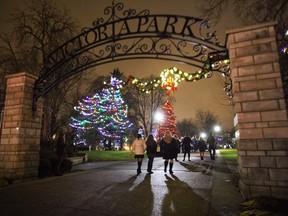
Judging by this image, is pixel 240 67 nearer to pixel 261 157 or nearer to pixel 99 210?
pixel 261 157

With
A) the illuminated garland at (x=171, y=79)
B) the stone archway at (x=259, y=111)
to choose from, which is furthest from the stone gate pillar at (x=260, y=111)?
the illuminated garland at (x=171, y=79)

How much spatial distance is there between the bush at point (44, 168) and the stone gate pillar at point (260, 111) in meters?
7.48

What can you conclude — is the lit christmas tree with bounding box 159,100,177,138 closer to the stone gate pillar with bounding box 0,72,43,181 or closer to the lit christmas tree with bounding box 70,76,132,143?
the lit christmas tree with bounding box 70,76,132,143

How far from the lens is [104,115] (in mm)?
29703

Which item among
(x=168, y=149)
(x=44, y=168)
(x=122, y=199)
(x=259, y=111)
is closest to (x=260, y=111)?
(x=259, y=111)

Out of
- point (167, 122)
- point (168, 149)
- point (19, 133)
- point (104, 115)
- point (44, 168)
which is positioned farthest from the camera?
point (167, 122)

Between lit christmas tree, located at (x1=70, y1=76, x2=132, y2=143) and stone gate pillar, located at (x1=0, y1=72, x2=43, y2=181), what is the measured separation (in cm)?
2089

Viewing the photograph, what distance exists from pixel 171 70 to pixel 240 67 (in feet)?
15.5

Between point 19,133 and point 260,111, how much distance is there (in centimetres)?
776

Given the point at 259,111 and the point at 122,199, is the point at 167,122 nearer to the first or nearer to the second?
the point at 259,111

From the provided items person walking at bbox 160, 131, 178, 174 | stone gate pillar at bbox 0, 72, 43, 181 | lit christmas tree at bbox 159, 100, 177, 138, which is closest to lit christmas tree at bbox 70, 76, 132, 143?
lit christmas tree at bbox 159, 100, 177, 138

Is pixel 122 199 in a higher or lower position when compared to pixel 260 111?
lower

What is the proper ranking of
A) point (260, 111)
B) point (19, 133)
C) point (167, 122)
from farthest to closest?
point (167, 122), point (19, 133), point (260, 111)

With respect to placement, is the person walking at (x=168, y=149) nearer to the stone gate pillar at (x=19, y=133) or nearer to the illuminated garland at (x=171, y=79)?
the illuminated garland at (x=171, y=79)
